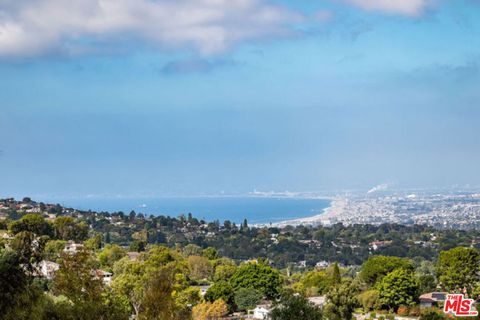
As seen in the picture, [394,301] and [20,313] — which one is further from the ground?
[20,313]

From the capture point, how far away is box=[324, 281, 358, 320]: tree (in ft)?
104

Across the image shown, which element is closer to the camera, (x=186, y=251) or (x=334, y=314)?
(x=334, y=314)

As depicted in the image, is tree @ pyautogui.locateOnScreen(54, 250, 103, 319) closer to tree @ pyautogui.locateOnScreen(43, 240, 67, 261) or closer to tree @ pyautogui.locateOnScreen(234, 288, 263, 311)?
tree @ pyautogui.locateOnScreen(234, 288, 263, 311)

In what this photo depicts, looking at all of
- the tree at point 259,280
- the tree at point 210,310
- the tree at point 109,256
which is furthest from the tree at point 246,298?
the tree at point 109,256

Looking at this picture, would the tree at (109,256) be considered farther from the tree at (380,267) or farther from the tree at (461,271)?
the tree at (461,271)


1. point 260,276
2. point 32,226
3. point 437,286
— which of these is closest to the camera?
point 260,276

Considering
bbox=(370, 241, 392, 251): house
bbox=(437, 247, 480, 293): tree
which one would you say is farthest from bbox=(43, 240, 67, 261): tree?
bbox=(370, 241, 392, 251): house

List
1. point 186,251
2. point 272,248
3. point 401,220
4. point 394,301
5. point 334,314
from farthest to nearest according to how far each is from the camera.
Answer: point 401,220 < point 272,248 < point 186,251 < point 394,301 < point 334,314

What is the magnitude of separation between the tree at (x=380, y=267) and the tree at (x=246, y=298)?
7.24 meters

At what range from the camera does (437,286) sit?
139 ft

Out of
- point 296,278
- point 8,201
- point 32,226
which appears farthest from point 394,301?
point 8,201

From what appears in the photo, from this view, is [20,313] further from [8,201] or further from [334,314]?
[8,201]

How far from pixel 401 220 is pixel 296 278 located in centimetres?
13004

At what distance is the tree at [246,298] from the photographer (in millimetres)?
35531
